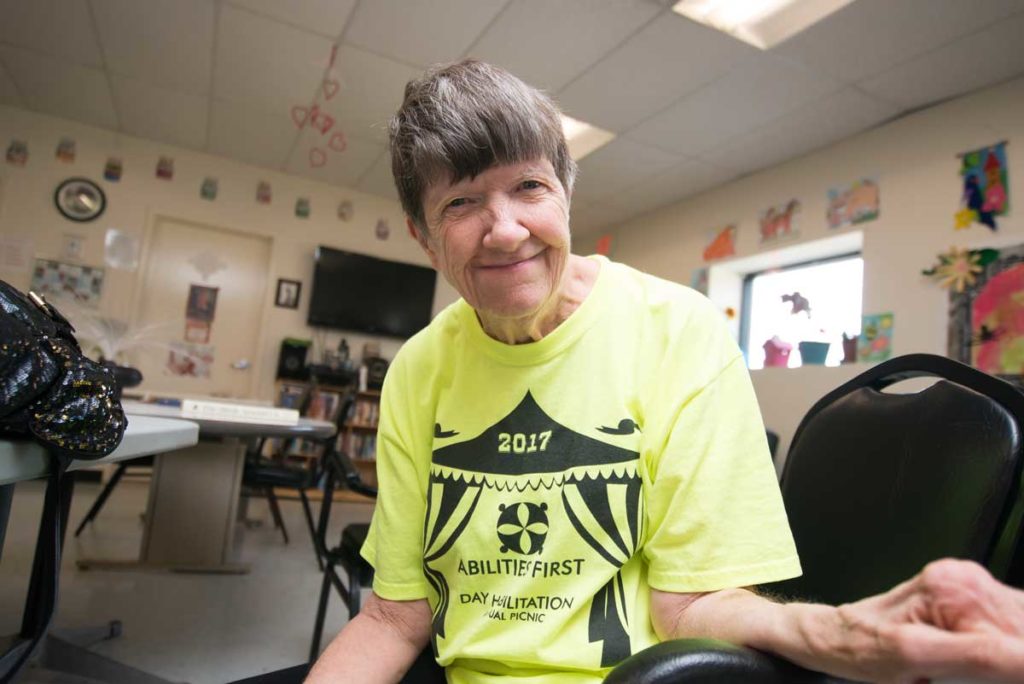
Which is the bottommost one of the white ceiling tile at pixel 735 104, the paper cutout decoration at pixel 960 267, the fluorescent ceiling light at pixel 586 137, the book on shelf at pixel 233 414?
the book on shelf at pixel 233 414

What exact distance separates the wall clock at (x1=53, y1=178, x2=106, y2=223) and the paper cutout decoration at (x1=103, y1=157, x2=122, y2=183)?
0.41ft

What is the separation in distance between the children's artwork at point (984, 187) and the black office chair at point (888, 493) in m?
2.94

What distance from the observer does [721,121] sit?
149 inches

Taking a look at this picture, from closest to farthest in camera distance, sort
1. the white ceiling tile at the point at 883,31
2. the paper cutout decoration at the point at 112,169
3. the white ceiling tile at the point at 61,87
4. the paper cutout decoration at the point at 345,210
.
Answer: the white ceiling tile at the point at 883,31
the white ceiling tile at the point at 61,87
the paper cutout decoration at the point at 112,169
the paper cutout decoration at the point at 345,210

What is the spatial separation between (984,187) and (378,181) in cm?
451

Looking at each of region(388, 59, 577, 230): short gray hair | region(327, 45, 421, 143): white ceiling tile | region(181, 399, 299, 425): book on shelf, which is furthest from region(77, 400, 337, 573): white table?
region(388, 59, 577, 230): short gray hair

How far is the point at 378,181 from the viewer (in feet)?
18.4

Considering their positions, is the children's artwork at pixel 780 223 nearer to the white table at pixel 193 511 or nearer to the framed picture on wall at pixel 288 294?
the white table at pixel 193 511

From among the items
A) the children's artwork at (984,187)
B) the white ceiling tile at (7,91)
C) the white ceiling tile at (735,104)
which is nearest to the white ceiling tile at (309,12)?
the white ceiling tile at (735,104)

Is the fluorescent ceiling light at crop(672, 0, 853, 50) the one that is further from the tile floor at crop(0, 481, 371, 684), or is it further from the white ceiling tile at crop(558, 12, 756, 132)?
the tile floor at crop(0, 481, 371, 684)

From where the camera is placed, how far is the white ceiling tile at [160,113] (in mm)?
4273

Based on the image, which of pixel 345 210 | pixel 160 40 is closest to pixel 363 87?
pixel 160 40

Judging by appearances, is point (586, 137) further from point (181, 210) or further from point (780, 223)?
point (181, 210)

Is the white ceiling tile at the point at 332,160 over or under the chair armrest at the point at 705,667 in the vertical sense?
over
